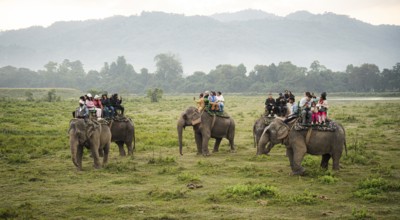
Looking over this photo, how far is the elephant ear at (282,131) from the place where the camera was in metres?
19.4

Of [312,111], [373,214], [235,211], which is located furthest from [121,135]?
[373,214]

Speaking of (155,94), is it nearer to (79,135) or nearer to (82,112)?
(82,112)

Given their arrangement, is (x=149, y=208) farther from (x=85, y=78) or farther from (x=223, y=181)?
(x=85, y=78)

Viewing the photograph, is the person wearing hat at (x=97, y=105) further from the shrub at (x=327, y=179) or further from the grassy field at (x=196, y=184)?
the shrub at (x=327, y=179)

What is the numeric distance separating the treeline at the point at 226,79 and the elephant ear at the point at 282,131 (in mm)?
91233

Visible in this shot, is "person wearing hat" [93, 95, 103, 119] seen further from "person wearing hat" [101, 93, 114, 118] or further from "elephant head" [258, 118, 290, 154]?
"elephant head" [258, 118, 290, 154]

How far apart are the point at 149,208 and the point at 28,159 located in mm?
11111

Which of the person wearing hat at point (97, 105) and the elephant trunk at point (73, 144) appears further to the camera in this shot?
the person wearing hat at point (97, 105)

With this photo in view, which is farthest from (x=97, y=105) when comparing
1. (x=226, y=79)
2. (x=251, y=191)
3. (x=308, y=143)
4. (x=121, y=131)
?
(x=226, y=79)

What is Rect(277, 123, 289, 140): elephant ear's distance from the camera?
63.6 ft

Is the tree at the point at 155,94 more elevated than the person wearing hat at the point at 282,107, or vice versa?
the person wearing hat at the point at 282,107

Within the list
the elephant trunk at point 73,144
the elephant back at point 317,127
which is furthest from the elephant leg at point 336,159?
the elephant trunk at point 73,144

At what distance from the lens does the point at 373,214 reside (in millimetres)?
13180

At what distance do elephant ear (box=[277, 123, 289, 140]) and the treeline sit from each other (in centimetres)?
9123
